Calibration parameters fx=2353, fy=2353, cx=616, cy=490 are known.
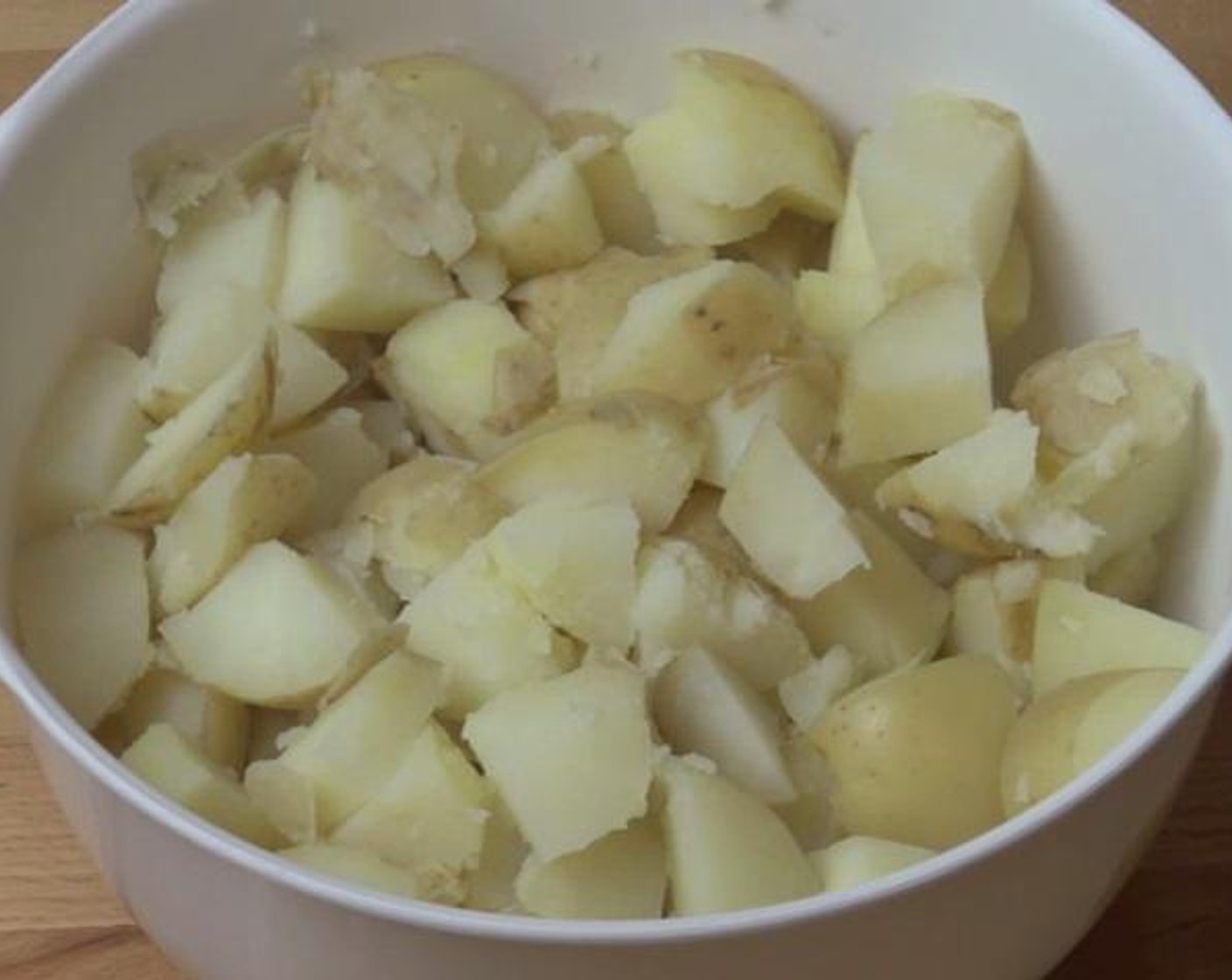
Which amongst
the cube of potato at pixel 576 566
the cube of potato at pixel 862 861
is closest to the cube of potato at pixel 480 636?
the cube of potato at pixel 576 566

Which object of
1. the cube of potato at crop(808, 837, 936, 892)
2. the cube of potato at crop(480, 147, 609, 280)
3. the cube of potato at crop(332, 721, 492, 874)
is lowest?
the cube of potato at crop(808, 837, 936, 892)

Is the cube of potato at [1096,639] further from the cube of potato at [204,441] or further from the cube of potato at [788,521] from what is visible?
the cube of potato at [204,441]

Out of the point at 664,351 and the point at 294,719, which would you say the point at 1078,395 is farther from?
the point at 294,719

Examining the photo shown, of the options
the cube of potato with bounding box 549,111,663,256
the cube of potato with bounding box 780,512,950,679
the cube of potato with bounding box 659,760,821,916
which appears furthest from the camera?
the cube of potato with bounding box 549,111,663,256

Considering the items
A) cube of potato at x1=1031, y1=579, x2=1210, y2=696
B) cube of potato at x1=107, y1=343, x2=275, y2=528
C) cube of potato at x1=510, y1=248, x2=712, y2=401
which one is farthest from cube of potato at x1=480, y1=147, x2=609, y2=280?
cube of potato at x1=1031, y1=579, x2=1210, y2=696

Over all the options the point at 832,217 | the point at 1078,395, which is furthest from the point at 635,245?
the point at 1078,395

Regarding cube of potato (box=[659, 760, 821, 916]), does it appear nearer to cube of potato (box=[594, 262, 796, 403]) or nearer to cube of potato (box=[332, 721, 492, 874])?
cube of potato (box=[332, 721, 492, 874])

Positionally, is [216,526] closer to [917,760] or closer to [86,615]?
[86,615]
